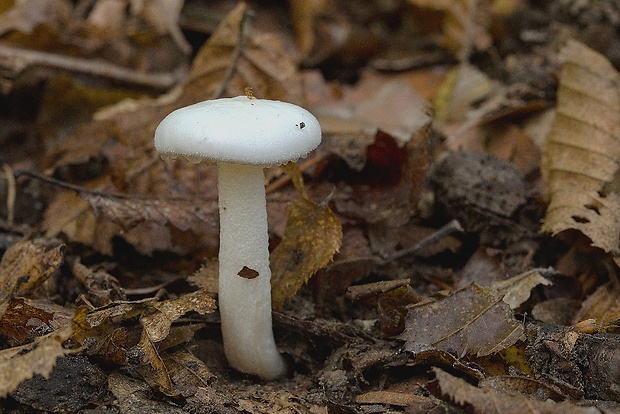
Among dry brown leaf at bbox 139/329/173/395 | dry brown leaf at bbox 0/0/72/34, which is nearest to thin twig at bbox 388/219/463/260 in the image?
dry brown leaf at bbox 139/329/173/395

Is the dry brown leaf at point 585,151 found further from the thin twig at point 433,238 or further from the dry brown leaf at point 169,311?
the dry brown leaf at point 169,311

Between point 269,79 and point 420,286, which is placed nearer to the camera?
point 420,286

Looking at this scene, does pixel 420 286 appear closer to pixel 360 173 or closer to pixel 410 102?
pixel 360 173

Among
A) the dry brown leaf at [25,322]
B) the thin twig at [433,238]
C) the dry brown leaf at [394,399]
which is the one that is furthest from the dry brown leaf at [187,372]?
the thin twig at [433,238]

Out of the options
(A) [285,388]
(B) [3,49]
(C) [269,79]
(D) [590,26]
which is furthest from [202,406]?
(D) [590,26]

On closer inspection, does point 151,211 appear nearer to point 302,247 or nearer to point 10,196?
point 302,247

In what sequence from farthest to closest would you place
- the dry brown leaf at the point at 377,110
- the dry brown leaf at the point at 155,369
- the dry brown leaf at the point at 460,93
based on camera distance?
1. the dry brown leaf at the point at 460,93
2. the dry brown leaf at the point at 377,110
3. the dry brown leaf at the point at 155,369
